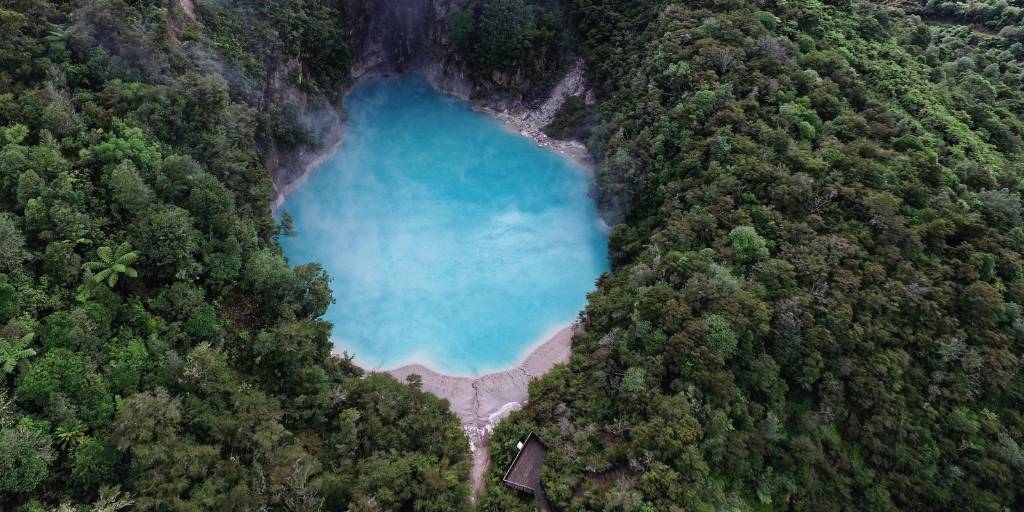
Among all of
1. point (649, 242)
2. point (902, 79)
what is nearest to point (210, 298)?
point (649, 242)

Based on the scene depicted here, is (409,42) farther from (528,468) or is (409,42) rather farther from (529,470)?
(529,470)

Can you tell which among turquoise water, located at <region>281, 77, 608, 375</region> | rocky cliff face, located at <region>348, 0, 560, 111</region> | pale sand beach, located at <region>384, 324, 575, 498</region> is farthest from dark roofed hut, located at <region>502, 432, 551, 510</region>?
rocky cliff face, located at <region>348, 0, 560, 111</region>

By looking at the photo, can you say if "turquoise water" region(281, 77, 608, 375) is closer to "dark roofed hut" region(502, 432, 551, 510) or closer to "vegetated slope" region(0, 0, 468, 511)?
"vegetated slope" region(0, 0, 468, 511)

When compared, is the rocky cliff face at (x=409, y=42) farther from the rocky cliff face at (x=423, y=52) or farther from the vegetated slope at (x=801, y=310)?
the vegetated slope at (x=801, y=310)

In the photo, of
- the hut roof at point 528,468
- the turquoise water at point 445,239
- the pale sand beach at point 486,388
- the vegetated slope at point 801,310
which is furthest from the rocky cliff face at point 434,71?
the hut roof at point 528,468

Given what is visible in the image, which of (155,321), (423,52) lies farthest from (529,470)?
(423,52)
